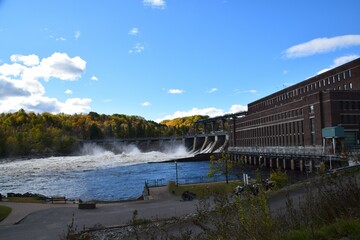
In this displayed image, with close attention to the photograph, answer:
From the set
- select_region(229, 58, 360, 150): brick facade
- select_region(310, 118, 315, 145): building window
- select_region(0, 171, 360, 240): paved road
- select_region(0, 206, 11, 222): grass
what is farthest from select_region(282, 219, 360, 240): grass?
select_region(310, 118, 315, 145): building window

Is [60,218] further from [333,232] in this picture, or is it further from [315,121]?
[315,121]

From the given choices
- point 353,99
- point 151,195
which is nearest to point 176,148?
point 353,99

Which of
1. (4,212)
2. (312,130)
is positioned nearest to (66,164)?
(312,130)

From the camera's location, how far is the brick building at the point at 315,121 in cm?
6576

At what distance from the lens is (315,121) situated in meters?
72.9

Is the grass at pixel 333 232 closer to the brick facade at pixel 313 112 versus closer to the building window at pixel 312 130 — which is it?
the brick facade at pixel 313 112

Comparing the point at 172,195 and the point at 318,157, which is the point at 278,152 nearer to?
the point at 318,157

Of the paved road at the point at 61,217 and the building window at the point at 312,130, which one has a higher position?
the building window at the point at 312,130

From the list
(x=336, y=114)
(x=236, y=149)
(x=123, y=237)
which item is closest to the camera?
(x=123, y=237)

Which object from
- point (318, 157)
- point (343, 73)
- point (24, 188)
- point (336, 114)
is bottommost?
point (24, 188)

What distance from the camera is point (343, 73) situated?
3233 inches

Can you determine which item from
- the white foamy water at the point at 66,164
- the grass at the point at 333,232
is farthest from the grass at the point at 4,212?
the white foamy water at the point at 66,164

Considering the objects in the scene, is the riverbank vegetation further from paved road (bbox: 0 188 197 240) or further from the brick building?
the brick building

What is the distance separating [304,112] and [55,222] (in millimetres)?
64218
